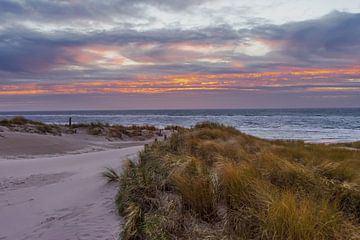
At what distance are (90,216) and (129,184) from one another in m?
0.88

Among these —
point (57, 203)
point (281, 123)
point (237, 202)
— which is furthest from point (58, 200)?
point (281, 123)

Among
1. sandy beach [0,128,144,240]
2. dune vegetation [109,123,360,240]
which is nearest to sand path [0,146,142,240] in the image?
sandy beach [0,128,144,240]

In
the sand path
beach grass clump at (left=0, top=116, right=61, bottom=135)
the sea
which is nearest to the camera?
the sand path

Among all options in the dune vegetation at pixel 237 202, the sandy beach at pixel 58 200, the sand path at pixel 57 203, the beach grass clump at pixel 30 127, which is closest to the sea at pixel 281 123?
the beach grass clump at pixel 30 127

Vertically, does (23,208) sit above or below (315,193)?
below

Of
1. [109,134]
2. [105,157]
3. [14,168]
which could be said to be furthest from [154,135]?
[14,168]

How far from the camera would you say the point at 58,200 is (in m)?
7.82

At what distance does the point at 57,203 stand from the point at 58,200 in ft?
0.90

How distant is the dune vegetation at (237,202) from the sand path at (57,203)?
50 centimetres

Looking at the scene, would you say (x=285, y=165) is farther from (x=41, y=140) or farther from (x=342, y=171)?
(x=41, y=140)

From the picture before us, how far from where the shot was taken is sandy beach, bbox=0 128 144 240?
5.81 meters

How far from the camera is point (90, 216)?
6.34m

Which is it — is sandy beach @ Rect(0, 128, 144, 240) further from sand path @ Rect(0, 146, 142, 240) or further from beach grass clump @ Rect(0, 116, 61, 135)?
beach grass clump @ Rect(0, 116, 61, 135)

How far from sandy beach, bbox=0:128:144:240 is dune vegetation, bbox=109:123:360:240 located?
488 millimetres
